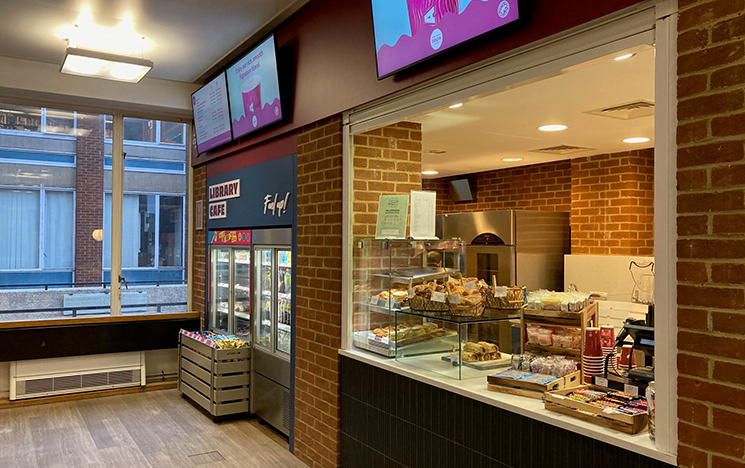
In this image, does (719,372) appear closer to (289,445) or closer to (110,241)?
(289,445)

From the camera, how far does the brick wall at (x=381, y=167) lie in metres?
3.82

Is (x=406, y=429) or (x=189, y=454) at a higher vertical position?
(x=406, y=429)

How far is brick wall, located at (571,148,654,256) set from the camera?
17.4 feet

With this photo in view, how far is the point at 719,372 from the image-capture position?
1.79m

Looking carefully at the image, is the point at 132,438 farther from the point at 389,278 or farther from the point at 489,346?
the point at 489,346

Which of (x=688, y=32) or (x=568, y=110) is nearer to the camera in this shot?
(x=688, y=32)

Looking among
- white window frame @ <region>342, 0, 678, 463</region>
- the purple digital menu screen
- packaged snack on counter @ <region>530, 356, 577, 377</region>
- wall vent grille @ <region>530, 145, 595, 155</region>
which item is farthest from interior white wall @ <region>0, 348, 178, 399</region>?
white window frame @ <region>342, 0, 678, 463</region>

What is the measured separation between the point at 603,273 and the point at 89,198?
17.0 feet

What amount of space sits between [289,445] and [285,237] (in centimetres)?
159

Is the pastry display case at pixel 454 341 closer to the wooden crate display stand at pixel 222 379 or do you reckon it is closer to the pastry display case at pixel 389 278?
the pastry display case at pixel 389 278

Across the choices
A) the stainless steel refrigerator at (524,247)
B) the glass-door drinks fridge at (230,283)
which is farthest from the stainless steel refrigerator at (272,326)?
the stainless steel refrigerator at (524,247)

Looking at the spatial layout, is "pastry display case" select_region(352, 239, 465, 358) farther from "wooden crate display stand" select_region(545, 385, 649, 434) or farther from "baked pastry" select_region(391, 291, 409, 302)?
"wooden crate display stand" select_region(545, 385, 649, 434)

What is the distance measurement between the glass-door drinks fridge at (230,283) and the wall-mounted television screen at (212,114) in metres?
0.92

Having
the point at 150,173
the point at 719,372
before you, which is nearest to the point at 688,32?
the point at 719,372
